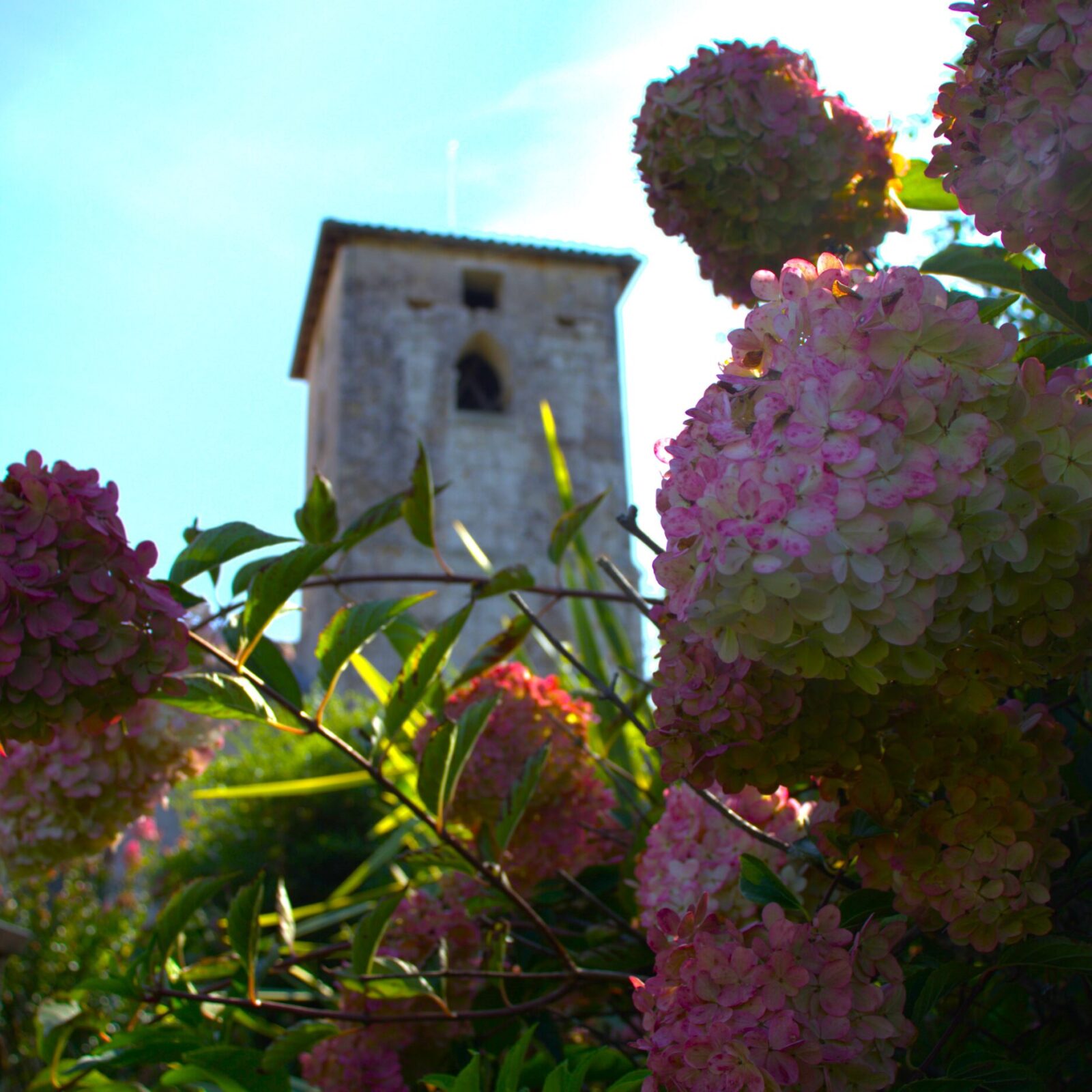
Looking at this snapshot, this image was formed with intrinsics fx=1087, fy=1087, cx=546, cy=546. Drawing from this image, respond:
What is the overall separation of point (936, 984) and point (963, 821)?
0.12 metres

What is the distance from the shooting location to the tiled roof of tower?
43.7 feet

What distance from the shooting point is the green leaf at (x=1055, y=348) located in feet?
2.22

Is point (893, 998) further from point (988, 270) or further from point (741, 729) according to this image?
point (988, 270)

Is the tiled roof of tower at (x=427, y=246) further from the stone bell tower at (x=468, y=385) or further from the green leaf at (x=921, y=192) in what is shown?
the green leaf at (x=921, y=192)

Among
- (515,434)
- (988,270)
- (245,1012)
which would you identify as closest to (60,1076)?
(245,1012)

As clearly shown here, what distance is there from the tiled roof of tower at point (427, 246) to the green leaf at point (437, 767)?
1305 cm

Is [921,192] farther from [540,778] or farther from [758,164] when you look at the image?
[540,778]

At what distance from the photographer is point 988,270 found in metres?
0.85

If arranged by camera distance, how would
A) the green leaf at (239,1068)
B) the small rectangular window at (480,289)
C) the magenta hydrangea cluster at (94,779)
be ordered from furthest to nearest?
1. the small rectangular window at (480,289)
2. the magenta hydrangea cluster at (94,779)
3. the green leaf at (239,1068)

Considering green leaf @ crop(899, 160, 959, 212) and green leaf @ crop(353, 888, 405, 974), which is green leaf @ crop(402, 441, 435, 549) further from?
green leaf @ crop(899, 160, 959, 212)

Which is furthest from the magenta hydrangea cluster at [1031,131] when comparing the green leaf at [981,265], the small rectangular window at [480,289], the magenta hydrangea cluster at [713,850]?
the small rectangular window at [480,289]

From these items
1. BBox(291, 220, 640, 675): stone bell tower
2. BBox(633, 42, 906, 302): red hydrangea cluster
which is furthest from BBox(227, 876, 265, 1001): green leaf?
BBox(291, 220, 640, 675): stone bell tower

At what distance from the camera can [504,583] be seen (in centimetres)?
108

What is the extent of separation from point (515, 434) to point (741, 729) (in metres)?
12.5
